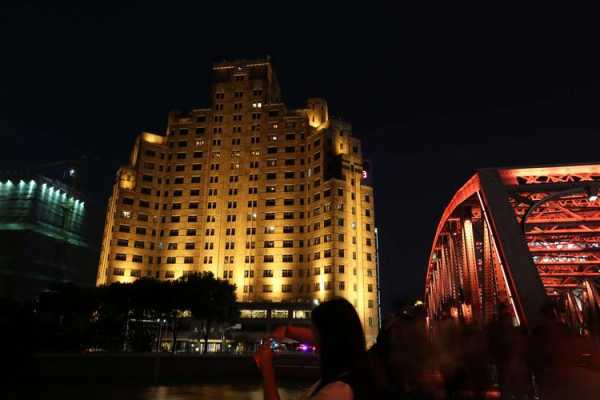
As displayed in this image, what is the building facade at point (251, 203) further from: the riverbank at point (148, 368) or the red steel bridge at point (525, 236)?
the red steel bridge at point (525, 236)

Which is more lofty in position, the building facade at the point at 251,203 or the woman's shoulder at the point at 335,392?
the building facade at the point at 251,203

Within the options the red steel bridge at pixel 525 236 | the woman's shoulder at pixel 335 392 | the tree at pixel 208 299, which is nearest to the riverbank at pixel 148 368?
the tree at pixel 208 299

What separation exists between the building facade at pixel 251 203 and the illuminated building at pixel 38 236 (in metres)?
16.0

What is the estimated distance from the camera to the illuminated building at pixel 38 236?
312 ft

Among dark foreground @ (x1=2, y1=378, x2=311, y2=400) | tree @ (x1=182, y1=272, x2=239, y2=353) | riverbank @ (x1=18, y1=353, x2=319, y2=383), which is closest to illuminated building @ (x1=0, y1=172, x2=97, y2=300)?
tree @ (x1=182, y1=272, x2=239, y2=353)

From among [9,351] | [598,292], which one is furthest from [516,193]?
[9,351]

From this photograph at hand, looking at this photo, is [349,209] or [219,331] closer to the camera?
[219,331]

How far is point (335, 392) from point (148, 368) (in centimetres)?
3996

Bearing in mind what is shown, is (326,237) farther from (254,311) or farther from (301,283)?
(254,311)

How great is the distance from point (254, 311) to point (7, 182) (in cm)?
6818

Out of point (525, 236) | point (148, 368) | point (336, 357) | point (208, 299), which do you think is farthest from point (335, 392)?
point (208, 299)

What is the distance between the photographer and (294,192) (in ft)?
329

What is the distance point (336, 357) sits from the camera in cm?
306

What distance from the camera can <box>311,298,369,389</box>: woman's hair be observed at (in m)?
2.95
